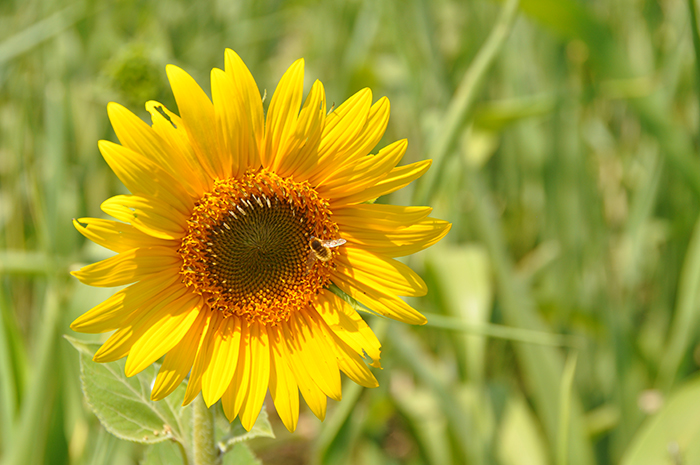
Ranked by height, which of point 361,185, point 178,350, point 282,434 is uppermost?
point 361,185

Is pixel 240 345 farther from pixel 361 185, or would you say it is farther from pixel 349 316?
pixel 361 185

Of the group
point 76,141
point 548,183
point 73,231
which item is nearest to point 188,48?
point 76,141

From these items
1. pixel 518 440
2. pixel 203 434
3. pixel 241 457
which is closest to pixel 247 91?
pixel 203 434

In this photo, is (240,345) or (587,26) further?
(587,26)

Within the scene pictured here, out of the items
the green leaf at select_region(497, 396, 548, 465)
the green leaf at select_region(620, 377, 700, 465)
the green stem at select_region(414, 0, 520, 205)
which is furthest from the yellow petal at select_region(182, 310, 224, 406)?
the green leaf at select_region(497, 396, 548, 465)

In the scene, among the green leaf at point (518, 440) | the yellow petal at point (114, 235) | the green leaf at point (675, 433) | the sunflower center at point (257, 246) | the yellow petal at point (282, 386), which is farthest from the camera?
the green leaf at point (518, 440)

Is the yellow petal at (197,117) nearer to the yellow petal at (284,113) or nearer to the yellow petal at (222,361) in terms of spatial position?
the yellow petal at (284,113)

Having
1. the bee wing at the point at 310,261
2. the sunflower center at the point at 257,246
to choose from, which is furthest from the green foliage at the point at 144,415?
the bee wing at the point at 310,261
